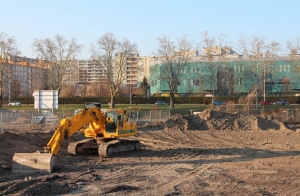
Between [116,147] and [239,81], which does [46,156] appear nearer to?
[116,147]

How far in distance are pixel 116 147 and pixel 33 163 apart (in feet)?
19.4

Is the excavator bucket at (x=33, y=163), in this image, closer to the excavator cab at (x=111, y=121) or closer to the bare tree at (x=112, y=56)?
the excavator cab at (x=111, y=121)

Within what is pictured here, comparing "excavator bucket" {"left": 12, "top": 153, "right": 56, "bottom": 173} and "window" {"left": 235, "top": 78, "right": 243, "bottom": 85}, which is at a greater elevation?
"window" {"left": 235, "top": 78, "right": 243, "bottom": 85}

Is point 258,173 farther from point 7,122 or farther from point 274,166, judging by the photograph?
point 7,122

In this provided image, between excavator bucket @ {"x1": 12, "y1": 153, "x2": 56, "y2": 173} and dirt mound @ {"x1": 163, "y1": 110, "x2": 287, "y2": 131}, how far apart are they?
22.2 meters

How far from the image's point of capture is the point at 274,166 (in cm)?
1706

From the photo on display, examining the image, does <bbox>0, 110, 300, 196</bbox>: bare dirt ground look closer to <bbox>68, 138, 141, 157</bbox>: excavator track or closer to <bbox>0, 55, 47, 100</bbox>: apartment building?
<bbox>68, 138, 141, 157</bbox>: excavator track

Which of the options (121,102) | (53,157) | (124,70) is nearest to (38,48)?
(124,70)

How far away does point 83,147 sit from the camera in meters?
20.3

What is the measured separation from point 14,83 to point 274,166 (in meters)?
91.8

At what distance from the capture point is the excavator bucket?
580 inches

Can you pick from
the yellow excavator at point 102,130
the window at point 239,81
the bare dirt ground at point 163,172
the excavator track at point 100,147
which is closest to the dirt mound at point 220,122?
the bare dirt ground at point 163,172

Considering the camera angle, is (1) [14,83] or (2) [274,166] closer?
(2) [274,166]

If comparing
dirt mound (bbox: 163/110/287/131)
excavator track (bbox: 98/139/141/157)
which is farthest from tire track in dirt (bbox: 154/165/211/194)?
dirt mound (bbox: 163/110/287/131)
